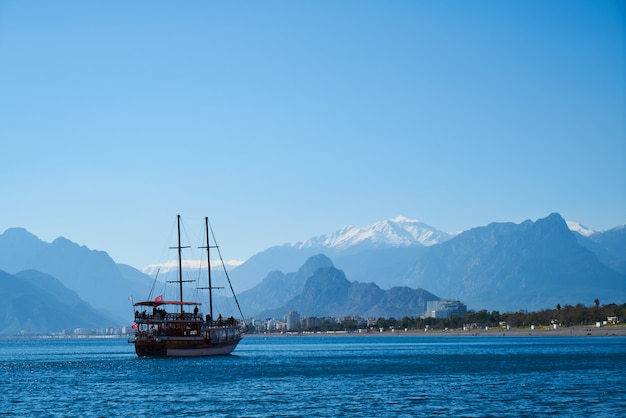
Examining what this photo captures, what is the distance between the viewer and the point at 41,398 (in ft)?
266

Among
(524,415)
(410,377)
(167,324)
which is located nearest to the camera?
(524,415)

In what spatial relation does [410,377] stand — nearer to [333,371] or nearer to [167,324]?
[333,371]

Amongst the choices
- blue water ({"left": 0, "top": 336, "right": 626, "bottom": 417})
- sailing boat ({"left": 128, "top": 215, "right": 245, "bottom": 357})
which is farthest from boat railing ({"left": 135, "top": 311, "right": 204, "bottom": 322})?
blue water ({"left": 0, "top": 336, "right": 626, "bottom": 417})

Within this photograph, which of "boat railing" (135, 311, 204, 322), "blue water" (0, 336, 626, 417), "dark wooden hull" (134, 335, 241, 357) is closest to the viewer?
"blue water" (0, 336, 626, 417)

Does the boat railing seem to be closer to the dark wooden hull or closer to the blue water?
the dark wooden hull

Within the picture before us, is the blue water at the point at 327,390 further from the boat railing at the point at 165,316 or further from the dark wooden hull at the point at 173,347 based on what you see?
the boat railing at the point at 165,316

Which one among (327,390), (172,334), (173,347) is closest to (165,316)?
(172,334)

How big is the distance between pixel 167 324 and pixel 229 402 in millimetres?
72998

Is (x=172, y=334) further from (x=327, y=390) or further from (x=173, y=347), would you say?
(x=327, y=390)

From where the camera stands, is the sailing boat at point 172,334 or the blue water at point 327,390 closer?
the blue water at point 327,390

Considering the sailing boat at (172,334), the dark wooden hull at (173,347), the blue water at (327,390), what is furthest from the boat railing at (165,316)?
the blue water at (327,390)

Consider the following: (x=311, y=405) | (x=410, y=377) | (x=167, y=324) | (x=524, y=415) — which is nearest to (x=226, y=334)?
(x=167, y=324)

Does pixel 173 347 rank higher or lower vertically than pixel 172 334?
lower

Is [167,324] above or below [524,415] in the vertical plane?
above
